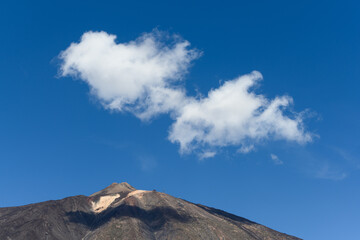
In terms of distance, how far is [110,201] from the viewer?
174625mm

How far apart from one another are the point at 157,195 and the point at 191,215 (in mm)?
25544

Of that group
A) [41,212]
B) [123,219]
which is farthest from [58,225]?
[123,219]

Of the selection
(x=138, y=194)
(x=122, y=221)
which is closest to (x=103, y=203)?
(x=138, y=194)

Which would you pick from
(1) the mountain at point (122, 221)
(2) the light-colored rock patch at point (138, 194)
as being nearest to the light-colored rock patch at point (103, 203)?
(1) the mountain at point (122, 221)

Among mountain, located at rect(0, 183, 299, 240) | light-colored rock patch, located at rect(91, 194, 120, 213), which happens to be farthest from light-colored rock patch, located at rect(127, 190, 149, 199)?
light-colored rock patch, located at rect(91, 194, 120, 213)

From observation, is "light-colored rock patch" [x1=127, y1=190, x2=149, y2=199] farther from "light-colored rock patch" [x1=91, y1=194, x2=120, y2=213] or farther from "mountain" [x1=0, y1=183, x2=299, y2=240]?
"light-colored rock patch" [x1=91, y1=194, x2=120, y2=213]

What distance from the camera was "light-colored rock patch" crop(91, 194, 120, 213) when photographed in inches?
6575

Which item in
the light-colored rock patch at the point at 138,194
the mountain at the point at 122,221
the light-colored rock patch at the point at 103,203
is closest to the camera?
the mountain at the point at 122,221

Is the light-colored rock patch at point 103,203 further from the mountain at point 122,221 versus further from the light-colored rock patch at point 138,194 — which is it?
the light-colored rock patch at point 138,194

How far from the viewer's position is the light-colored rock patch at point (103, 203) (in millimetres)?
167000

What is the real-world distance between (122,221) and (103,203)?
102 feet

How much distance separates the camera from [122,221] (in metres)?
144

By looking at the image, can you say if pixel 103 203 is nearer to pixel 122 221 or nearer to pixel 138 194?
pixel 138 194

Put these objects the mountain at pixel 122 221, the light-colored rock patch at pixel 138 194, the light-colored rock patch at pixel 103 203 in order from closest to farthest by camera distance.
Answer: the mountain at pixel 122 221
the light-colored rock patch at pixel 103 203
the light-colored rock patch at pixel 138 194
